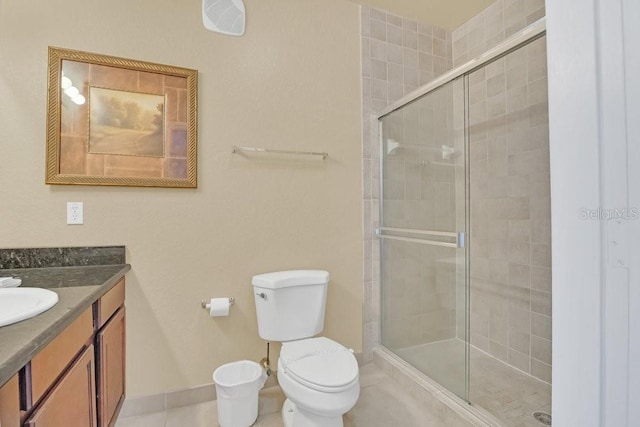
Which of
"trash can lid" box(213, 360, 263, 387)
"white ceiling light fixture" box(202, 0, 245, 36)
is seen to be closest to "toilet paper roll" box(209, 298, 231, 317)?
"trash can lid" box(213, 360, 263, 387)

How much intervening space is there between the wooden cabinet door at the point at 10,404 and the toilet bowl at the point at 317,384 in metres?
0.96

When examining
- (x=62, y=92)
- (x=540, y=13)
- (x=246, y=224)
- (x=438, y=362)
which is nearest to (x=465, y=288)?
(x=438, y=362)

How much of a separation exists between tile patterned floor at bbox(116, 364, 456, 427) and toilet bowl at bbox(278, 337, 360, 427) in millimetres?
209

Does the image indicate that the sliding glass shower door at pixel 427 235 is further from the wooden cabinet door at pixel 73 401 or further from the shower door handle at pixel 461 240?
the wooden cabinet door at pixel 73 401

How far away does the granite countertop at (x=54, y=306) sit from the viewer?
67 centimetres

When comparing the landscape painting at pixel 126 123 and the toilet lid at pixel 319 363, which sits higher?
the landscape painting at pixel 126 123

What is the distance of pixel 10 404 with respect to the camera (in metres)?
0.68

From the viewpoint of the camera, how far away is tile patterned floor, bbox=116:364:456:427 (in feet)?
5.46

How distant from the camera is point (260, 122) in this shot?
200 centimetres

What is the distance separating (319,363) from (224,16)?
6.85 ft

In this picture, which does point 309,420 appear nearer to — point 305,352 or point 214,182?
point 305,352

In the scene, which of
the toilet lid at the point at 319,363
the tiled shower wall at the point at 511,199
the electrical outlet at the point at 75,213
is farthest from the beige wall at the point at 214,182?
the tiled shower wall at the point at 511,199

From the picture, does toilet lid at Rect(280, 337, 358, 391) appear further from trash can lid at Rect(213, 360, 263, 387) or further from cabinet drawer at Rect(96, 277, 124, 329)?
cabinet drawer at Rect(96, 277, 124, 329)

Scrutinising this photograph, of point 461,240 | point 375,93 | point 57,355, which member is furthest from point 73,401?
point 375,93
